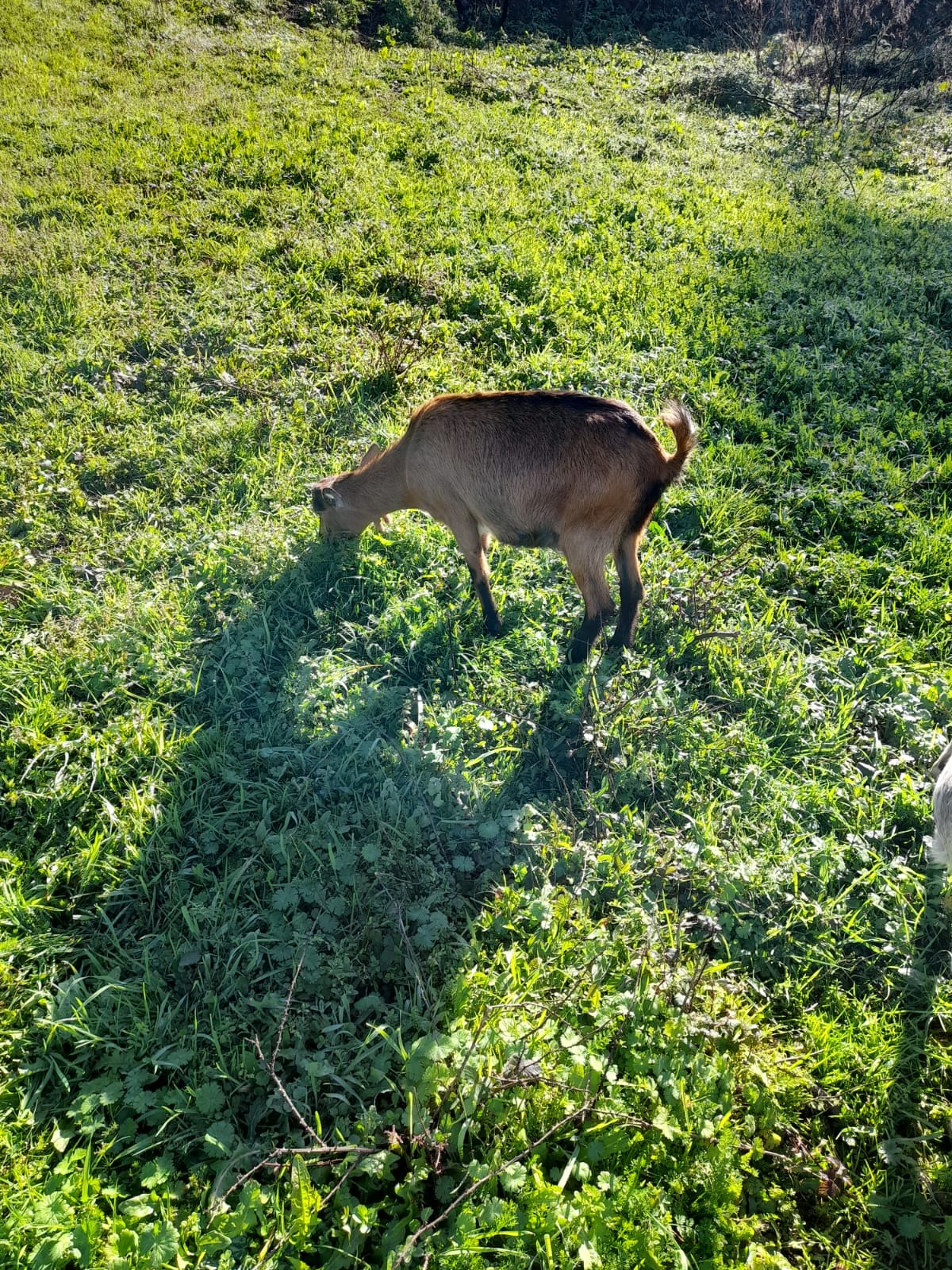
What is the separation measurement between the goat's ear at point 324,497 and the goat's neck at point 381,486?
0.31ft

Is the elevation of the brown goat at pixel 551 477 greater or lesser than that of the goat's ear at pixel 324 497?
greater

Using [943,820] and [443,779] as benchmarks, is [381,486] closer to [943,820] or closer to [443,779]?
[443,779]

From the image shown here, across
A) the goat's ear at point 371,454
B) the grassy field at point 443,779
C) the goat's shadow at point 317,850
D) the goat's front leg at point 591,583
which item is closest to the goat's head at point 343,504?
the goat's ear at point 371,454

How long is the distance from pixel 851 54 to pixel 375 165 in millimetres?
12838

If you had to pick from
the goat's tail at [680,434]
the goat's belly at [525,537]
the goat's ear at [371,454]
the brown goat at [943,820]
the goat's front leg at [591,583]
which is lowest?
the brown goat at [943,820]

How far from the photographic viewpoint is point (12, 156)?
7527 mm

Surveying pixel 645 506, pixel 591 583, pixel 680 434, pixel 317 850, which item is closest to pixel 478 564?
pixel 591 583

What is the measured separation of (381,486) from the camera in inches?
164

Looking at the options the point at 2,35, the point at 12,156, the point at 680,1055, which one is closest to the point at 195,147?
the point at 12,156

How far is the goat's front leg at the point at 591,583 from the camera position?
11.9 feet

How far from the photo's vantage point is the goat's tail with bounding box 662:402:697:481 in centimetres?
340

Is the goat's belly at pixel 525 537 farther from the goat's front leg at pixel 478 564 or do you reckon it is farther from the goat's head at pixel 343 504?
the goat's head at pixel 343 504

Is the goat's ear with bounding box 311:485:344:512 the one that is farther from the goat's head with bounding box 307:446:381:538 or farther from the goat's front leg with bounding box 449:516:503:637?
the goat's front leg with bounding box 449:516:503:637

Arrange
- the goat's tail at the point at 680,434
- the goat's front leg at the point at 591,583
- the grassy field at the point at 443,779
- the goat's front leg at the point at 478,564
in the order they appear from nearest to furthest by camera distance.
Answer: the grassy field at the point at 443,779, the goat's tail at the point at 680,434, the goat's front leg at the point at 591,583, the goat's front leg at the point at 478,564
